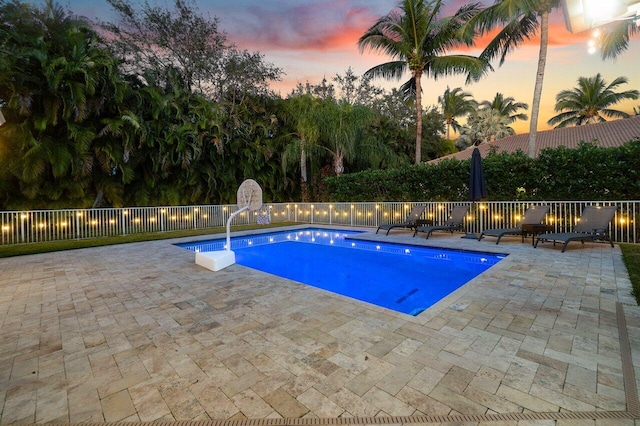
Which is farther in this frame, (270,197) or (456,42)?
(270,197)

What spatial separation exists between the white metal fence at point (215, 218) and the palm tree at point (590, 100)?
31.2 metres

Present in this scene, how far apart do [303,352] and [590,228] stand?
8456 millimetres

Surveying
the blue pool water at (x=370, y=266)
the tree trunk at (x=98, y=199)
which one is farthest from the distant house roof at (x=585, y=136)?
the tree trunk at (x=98, y=199)

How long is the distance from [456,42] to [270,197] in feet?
43.5

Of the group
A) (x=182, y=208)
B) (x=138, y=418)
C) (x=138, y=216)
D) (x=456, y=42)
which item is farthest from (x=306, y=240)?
(x=456, y=42)

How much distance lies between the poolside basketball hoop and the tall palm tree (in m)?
10.2

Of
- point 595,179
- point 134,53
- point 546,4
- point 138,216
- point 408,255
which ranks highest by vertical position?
point 134,53

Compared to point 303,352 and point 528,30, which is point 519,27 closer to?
point 528,30

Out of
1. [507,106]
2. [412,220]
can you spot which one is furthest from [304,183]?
[507,106]

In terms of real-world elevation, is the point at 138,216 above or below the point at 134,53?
below

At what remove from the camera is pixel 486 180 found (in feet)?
34.0

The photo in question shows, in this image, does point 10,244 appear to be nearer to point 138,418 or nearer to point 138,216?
point 138,216

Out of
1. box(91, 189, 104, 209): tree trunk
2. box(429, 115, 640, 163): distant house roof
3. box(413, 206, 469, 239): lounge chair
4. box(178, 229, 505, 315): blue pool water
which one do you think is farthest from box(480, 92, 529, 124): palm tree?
box(91, 189, 104, 209): tree trunk

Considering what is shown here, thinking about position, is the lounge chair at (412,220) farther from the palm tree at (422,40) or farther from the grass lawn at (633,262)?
the grass lawn at (633,262)
